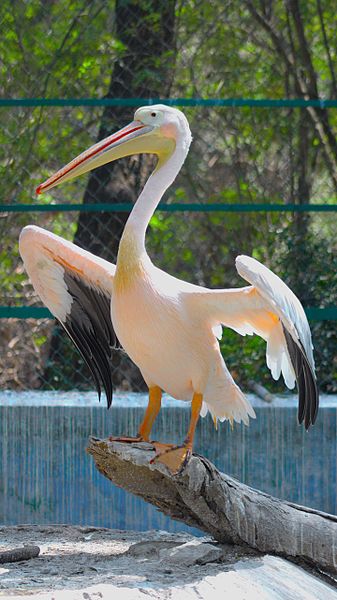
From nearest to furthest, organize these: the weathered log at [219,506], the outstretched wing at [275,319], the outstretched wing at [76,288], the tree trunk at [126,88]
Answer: the outstretched wing at [275,319] → the weathered log at [219,506] → the outstretched wing at [76,288] → the tree trunk at [126,88]

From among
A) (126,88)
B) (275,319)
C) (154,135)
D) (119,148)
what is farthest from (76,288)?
(126,88)

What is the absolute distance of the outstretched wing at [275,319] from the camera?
442 centimetres

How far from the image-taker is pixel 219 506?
4.59m

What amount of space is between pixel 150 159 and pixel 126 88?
514mm

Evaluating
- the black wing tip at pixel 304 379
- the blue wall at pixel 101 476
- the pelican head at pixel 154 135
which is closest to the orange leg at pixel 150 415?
the black wing tip at pixel 304 379

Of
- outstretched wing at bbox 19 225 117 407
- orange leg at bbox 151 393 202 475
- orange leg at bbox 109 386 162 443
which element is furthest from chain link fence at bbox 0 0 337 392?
orange leg at bbox 151 393 202 475

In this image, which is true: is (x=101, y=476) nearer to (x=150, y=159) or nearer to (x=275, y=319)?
(x=275, y=319)

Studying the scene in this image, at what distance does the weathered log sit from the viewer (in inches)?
178

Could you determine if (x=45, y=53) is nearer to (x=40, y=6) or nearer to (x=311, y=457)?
(x=40, y=6)

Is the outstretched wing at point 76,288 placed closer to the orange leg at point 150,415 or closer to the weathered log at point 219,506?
the orange leg at point 150,415

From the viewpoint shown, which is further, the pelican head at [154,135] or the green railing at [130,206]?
the green railing at [130,206]

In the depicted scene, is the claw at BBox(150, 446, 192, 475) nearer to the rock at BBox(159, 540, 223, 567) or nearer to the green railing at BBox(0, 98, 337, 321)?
the rock at BBox(159, 540, 223, 567)

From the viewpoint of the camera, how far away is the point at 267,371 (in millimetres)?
6961

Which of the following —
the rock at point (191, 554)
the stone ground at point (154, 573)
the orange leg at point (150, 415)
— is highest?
the orange leg at point (150, 415)
